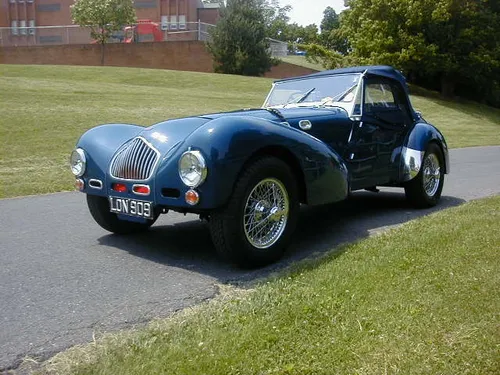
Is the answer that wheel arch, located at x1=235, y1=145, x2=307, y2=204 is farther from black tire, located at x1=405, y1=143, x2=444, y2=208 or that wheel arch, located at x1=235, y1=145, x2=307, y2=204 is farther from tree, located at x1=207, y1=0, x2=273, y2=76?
tree, located at x1=207, y1=0, x2=273, y2=76

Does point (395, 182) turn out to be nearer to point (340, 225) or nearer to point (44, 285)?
point (340, 225)

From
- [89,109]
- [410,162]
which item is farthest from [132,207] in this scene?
[89,109]

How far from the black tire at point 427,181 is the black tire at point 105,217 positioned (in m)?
3.29

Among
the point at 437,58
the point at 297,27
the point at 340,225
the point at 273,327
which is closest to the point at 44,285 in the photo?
the point at 273,327

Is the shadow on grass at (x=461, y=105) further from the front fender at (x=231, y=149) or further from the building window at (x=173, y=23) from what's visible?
the front fender at (x=231, y=149)

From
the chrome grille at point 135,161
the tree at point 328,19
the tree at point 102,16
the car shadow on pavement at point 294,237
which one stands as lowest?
the car shadow on pavement at point 294,237

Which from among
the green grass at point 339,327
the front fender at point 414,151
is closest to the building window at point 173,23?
the front fender at point 414,151

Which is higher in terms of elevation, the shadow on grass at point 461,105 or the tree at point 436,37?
the tree at point 436,37

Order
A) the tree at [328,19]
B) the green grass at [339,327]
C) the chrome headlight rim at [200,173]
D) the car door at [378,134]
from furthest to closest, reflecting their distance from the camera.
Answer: the tree at [328,19] → the car door at [378,134] → the chrome headlight rim at [200,173] → the green grass at [339,327]

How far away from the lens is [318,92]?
258 inches

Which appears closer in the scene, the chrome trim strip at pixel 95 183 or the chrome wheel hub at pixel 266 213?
the chrome wheel hub at pixel 266 213

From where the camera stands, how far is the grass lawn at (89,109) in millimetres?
10680

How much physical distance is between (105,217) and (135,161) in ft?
3.35

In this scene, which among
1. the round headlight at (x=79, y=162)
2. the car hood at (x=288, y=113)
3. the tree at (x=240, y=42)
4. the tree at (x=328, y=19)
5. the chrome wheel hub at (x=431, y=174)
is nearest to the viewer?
the round headlight at (x=79, y=162)
